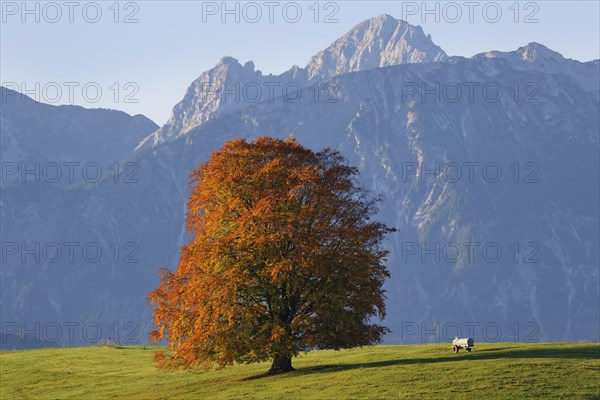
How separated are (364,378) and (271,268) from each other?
9692 mm

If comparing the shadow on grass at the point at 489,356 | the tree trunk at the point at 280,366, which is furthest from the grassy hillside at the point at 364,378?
the tree trunk at the point at 280,366

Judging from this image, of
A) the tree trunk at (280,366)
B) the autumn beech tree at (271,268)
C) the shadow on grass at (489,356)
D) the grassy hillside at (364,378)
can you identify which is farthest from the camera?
the tree trunk at (280,366)

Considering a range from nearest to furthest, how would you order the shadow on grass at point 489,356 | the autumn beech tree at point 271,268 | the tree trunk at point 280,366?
the autumn beech tree at point 271,268 < the shadow on grass at point 489,356 < the tree trunk at point 280,366

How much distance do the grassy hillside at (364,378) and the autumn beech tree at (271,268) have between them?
2746 millimetres

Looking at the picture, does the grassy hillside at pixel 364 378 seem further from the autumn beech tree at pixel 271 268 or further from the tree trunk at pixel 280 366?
the autumn beech tree at pixel 271 268

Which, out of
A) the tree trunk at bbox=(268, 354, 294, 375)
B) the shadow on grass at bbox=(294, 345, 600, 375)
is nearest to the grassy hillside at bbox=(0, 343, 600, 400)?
the shadow on grass at bbox=(294, 345, 600, 375)

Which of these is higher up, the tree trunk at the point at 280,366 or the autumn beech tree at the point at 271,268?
the autumn beech tree at the point at 271,268

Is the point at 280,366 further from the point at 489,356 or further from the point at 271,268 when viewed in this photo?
the point at 489,356

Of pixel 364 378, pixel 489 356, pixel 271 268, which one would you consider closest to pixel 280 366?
pixel 271 268

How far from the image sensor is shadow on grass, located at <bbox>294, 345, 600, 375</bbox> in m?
→ 63.4

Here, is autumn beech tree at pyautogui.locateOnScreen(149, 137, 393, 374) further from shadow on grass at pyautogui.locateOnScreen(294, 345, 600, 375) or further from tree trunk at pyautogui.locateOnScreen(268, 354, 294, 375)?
shadow on grass at pyautogui.locateOnScreen(294, 345, 600, 375)

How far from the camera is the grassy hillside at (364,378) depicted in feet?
172

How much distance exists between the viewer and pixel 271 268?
6122 cm

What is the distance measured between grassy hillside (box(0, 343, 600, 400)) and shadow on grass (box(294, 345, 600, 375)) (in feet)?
0.23
